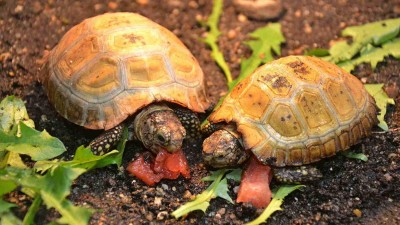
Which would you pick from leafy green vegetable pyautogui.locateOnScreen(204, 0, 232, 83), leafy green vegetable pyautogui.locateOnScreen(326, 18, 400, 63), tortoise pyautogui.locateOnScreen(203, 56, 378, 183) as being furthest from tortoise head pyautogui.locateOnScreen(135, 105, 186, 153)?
leafy green vegetable pyautogui.locateOnScreen(326, 18, 400, 63)

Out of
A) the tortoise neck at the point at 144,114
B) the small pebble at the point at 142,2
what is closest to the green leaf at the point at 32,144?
the tortoise neck at the point at 144,114

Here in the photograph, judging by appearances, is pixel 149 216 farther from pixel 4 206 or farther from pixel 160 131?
pixel 4 206

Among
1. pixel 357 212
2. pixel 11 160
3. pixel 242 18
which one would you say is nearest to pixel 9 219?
pixel 11 160

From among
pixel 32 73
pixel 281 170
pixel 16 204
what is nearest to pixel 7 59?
pixel 32 73

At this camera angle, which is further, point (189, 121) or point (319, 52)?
point (319, 52)

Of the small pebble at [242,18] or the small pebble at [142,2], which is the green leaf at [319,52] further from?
the small pebble at [142,2]
